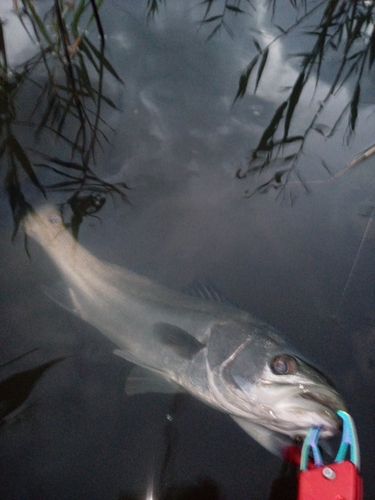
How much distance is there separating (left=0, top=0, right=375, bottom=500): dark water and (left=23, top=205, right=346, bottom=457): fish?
125mm

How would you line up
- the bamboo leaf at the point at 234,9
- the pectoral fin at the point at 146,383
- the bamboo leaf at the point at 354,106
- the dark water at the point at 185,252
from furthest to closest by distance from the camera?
1. the bamboo leaf at the point at 234,9
2. the bamboo leaf at the point at 354,106
3. the pectoral fin at the point at 146,383
4. the dark water at the point at 185,252

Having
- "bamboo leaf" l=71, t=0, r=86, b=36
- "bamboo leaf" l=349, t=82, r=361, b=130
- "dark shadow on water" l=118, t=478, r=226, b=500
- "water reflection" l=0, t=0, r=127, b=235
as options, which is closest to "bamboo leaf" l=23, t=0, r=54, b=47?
"water reflection" l=0, t=0, r=127, b=235

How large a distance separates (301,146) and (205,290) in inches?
74.1

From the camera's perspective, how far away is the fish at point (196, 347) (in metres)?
1.73

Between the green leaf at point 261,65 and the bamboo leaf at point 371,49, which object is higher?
the bamboo leaf at point 371,49

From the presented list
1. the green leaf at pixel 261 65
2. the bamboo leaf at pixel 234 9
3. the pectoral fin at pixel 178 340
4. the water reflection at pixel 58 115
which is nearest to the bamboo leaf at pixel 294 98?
the green leaf at pixel 261 65

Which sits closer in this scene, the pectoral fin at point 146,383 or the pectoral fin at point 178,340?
the pectoral fin at point 146,383

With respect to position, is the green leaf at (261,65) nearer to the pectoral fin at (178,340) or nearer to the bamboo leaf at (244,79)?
the bamboo leaf at (244,79)

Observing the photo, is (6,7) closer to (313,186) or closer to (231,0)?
(231,0)

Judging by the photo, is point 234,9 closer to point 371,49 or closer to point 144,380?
point 371,49

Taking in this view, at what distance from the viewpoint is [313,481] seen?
1.35 m

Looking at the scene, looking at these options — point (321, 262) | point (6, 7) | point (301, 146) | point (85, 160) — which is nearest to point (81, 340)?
point (85, 160)

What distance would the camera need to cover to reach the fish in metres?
1.73

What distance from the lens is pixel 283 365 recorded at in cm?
184
